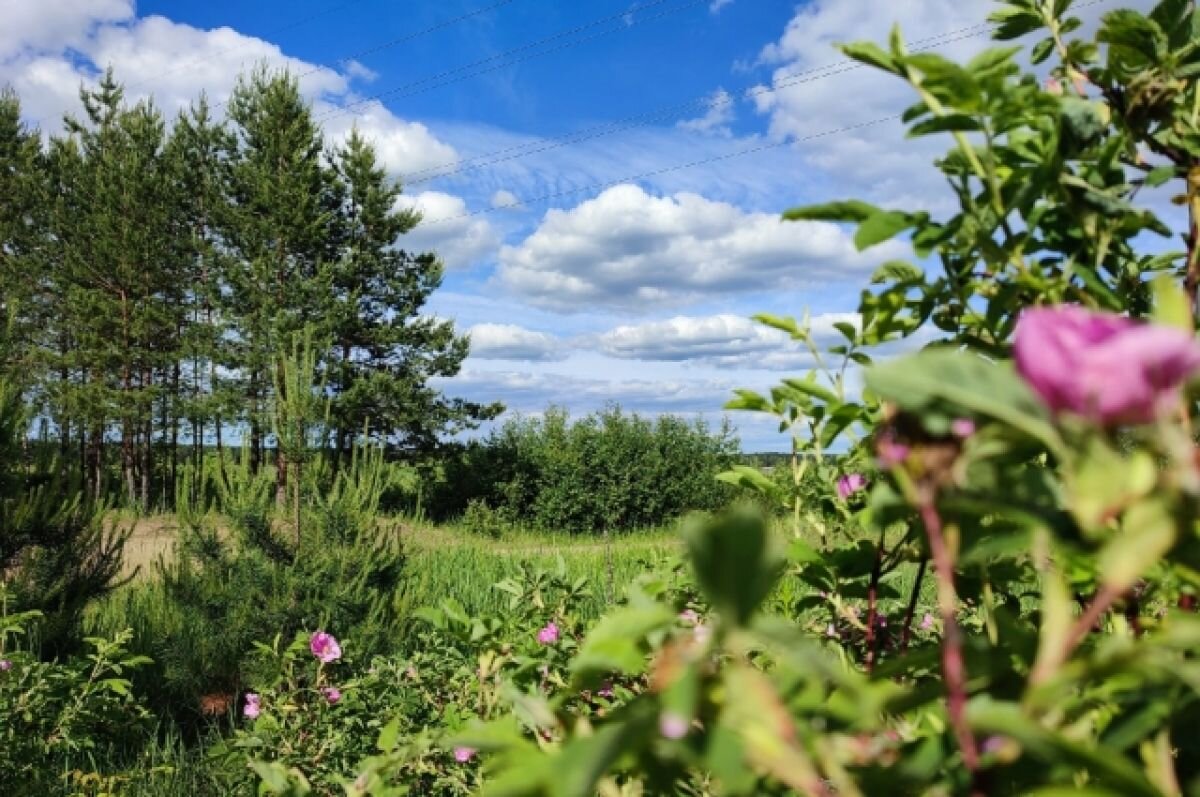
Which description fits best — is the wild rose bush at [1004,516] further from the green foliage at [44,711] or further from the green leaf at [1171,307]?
the green foliage at [44,711]

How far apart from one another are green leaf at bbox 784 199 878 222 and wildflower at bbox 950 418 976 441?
0.91 ft

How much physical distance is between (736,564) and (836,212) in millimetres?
393

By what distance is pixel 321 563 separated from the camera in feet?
13.8

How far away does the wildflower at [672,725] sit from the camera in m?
0.29

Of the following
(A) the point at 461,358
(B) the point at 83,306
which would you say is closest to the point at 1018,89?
(A) the point at 461,358

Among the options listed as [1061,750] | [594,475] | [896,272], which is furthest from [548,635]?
[594,475]

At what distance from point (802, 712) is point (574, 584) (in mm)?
1367

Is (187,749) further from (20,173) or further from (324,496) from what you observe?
(20,173)

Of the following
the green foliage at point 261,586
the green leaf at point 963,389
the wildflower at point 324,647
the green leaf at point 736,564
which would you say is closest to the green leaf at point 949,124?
the green leaf at point 963,389

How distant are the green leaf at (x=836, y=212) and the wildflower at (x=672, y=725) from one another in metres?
0.41

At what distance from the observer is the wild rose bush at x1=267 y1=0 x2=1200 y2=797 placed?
0.30 meters

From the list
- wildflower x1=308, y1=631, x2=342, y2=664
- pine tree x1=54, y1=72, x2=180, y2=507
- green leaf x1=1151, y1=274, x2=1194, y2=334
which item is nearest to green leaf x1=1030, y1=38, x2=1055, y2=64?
green leaf x1=1151, y1=274, x2=1194, y2=334

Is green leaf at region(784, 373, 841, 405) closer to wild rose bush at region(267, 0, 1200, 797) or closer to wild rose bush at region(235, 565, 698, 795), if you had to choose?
wild rose bush at region(267, 0, 1200, 797)

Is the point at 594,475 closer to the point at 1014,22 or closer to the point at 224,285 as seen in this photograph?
the point at 224,285
